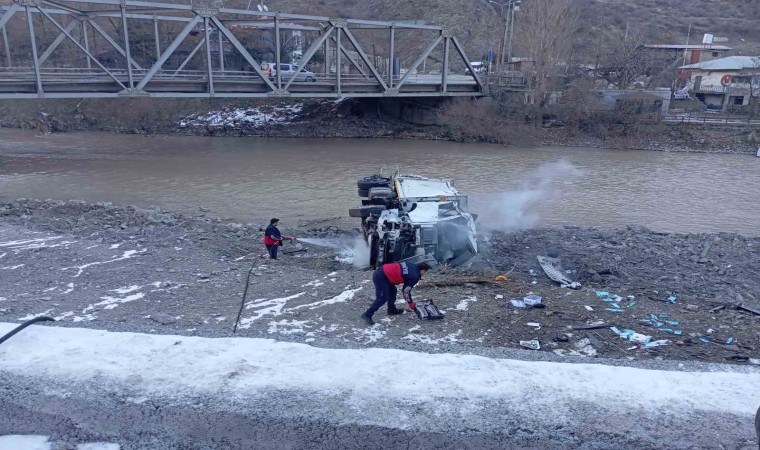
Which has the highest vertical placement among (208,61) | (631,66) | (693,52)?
(693,52)

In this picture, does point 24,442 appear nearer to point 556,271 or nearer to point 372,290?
point 372,290

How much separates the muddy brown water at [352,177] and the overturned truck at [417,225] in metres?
5.56

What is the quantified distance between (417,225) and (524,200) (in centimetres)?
1243

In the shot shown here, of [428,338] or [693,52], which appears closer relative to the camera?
[428,338]

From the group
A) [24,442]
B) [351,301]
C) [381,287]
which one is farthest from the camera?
[351,301]

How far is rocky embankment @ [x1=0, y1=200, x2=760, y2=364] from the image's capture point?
25.7 feet

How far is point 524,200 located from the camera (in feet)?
72.6

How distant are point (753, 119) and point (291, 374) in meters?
45.3

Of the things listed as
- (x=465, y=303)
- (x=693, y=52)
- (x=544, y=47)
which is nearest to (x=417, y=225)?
(x=465, y=303)

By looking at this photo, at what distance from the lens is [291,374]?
5293 mm

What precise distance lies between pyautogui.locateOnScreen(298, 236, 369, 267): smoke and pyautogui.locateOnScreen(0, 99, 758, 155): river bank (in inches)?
1040

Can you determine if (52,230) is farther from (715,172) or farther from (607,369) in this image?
(715,172)

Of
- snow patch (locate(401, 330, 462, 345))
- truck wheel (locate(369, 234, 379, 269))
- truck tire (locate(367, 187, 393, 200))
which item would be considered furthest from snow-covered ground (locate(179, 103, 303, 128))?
snow patch (locate(401, 330, 462, 345))

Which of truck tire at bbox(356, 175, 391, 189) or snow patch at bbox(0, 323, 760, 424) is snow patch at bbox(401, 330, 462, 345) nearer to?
snow patch at bbox(0, 323, 760, 424)
